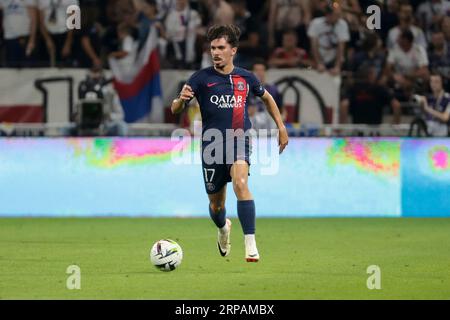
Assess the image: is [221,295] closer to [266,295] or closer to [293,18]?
[266,295]

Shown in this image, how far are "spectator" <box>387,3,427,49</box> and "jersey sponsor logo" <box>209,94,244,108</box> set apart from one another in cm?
895

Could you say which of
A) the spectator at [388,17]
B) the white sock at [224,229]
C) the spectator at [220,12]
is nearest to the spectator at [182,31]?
the spectator at [220,12]

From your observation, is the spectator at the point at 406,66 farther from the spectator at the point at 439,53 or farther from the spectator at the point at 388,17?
the spectator at the point at 388,17

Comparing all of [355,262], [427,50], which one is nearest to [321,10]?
[427,50]

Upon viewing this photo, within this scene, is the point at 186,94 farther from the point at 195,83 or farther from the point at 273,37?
the point at 273,37

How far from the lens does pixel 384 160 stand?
58.9 ft

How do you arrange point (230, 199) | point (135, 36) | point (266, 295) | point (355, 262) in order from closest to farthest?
point (266, 295)
point (355, 262)
point (230, 199)
point (135, 36)

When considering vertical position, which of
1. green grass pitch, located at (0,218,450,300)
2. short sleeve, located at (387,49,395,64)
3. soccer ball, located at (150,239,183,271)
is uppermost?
short sleeve, located at (387,49,395,64)

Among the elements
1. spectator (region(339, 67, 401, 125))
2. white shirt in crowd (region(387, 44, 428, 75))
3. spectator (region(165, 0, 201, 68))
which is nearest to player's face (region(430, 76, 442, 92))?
spectator (region(339, 67, 401, 125))

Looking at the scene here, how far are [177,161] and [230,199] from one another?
1.00 meters

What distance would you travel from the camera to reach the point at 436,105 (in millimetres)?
18672

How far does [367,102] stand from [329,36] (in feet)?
4.62

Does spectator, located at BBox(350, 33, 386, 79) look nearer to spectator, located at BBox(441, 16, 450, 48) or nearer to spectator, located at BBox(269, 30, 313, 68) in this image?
spectator, located at BBox(269, 30, 313, 68)

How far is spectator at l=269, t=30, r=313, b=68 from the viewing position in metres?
19.6
